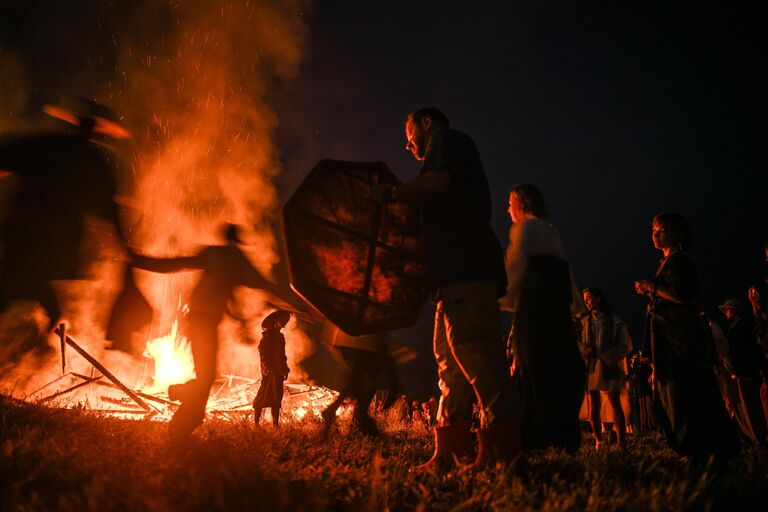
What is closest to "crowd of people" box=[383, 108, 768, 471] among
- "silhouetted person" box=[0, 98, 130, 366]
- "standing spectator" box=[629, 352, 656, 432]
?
"standing spectator" box=[629, 352, 656, 432]

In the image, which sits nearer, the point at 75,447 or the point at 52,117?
the point at 75,447

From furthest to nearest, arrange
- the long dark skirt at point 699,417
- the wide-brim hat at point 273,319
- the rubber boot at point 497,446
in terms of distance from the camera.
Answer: the wide-brim hat at point 273,319 → the long dark skirt at point 699,417 → the rubber boot at point 497,446

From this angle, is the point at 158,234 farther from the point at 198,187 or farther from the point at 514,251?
the point at 514,251

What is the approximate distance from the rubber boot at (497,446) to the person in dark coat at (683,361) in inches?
63.8

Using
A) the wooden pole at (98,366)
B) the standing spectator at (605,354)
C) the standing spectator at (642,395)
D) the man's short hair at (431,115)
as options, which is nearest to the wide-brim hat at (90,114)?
the wooden pole at (98,366)

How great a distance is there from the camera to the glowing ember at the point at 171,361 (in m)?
11.2

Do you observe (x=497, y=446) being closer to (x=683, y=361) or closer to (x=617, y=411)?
(x=683, y=361)

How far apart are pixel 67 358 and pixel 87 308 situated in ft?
10.9

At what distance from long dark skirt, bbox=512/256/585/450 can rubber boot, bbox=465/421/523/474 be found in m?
0.87

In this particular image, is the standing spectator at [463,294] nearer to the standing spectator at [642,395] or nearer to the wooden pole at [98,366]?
the wooden pole at [98,366]

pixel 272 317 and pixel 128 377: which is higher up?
pixel 272 317

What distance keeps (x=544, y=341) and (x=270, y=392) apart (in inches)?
232

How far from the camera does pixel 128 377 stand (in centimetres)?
1370

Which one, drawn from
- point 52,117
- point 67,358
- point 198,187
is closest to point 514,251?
point 67,358
